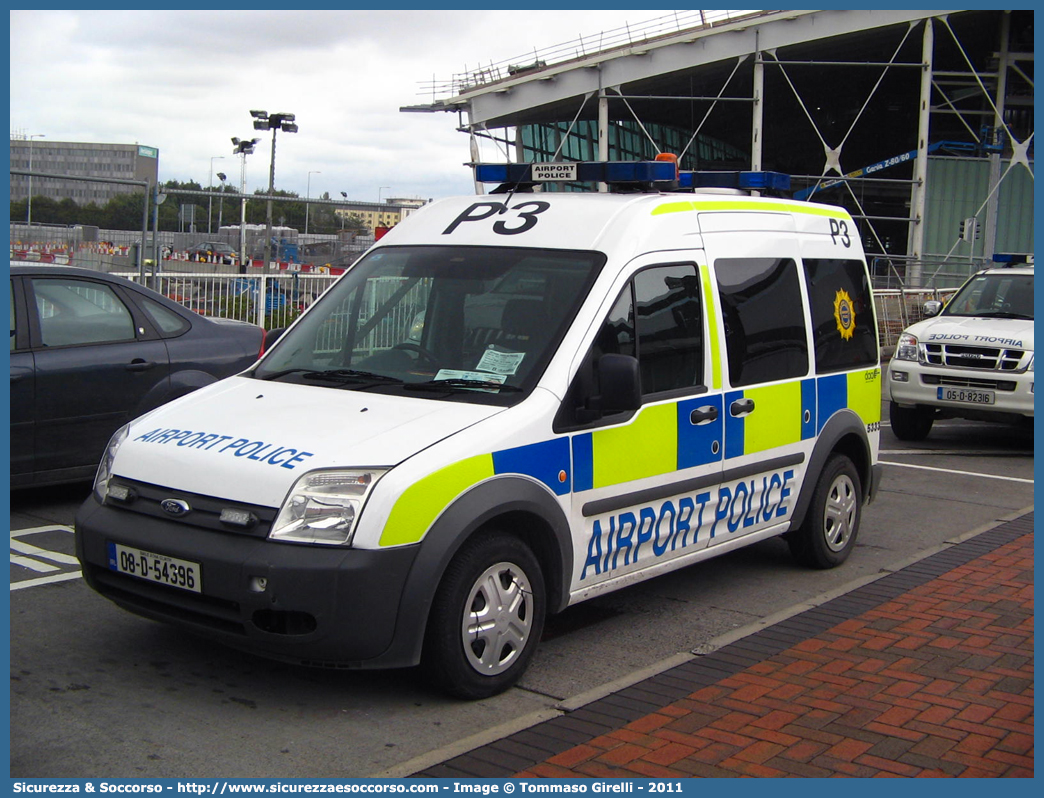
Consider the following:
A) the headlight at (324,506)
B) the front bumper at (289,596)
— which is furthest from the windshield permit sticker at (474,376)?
the front bumper at (289,596)

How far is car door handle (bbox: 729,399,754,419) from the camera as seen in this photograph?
19.4 ft

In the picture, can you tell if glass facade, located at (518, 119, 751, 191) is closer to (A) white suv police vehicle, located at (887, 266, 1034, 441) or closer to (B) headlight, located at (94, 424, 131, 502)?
(A) white suv police vehicle, located at (887, 266, 1034, 441)

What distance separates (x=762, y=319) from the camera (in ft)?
20.4

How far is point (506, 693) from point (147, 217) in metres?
9.33

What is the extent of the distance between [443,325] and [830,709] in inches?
91.8

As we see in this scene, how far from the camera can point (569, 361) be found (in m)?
4.98

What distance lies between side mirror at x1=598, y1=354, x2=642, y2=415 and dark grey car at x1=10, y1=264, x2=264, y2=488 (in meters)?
3.97

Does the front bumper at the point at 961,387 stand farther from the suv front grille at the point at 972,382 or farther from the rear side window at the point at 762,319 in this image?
the rear side window at the point at 762,319

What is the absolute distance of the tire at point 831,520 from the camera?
22.2 ft

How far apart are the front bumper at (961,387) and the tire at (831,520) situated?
485cm

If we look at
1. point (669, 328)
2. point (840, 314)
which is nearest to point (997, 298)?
point (840, 314)

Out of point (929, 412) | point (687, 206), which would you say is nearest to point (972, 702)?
point (687, 206)

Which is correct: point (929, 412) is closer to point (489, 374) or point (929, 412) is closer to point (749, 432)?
point (749, 432)

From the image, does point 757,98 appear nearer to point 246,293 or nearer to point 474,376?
point 246,293
